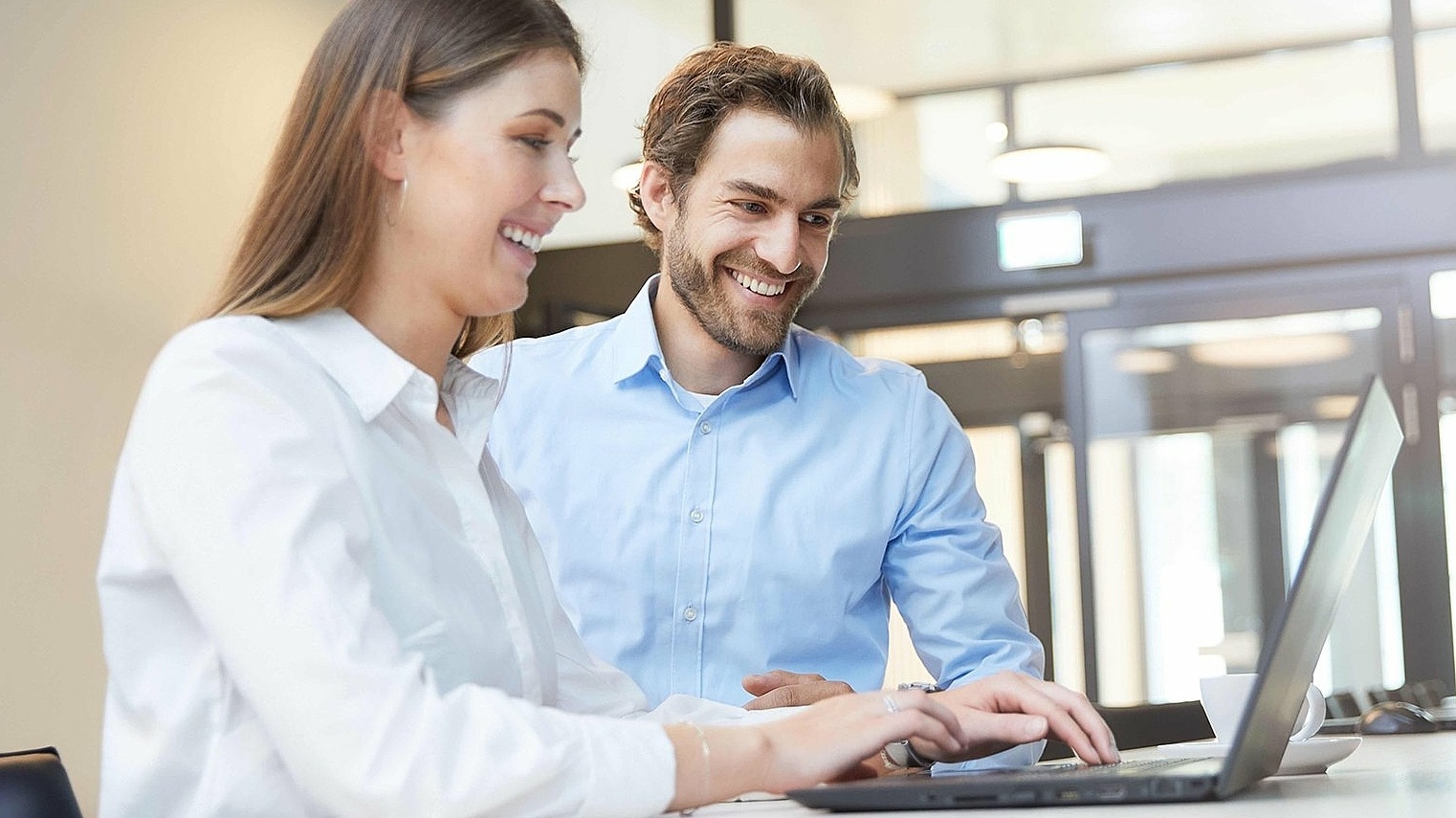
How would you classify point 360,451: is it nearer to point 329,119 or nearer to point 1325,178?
point 329,119

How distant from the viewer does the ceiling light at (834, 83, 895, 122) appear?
5.79 metres

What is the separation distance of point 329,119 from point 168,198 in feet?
12.9

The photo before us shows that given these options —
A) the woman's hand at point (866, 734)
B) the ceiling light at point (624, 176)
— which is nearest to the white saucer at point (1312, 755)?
the woman's hand at point (866, 734)

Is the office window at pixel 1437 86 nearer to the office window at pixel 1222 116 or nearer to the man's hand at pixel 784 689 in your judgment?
the office window at pixel 1222 116

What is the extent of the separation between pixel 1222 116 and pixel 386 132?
181 inches

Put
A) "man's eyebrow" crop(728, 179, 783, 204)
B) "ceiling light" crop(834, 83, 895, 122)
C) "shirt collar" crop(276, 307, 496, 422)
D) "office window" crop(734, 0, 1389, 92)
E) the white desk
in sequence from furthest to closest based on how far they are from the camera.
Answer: "ceiling light" crop(834, 83, 895, 122) < "office window" crop(734, 0, 1389, 92) < "man's eyebrow" crop(728, 179, 783, 204) < "shirt collar" crop(276, 307, 496, 422) < the white desk

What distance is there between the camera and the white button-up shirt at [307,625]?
3.21ft

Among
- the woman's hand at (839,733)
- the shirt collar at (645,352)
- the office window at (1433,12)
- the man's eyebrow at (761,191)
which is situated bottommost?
the woman's hand at (839,733)

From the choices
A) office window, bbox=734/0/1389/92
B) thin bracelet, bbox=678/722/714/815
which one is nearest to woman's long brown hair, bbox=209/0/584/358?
thin bracelet, bbox=678/722/714/815

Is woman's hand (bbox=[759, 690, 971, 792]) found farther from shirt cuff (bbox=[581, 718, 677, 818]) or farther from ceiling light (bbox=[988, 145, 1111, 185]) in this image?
ceiling light (bbox=[988, 145, 1111, 185])

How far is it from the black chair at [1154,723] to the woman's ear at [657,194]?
0.96m

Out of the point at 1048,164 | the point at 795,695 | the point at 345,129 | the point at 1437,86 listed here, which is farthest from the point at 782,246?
the point at 1437,86

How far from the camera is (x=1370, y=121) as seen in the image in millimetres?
5234

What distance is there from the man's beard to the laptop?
3.53 feet
